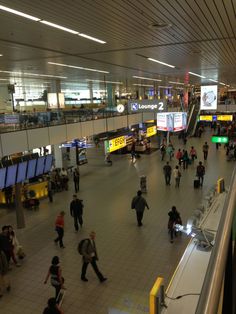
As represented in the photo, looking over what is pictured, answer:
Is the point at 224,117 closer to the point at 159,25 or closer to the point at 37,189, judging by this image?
the point at 37,189

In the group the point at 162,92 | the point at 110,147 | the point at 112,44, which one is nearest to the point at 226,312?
the point at 112,44

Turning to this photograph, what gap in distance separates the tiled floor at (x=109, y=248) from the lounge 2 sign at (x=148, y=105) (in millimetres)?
4182

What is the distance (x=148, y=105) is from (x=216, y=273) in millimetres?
16215

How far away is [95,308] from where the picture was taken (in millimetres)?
6906

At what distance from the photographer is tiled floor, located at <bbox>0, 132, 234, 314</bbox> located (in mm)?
7226

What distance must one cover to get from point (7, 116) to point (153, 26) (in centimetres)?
733

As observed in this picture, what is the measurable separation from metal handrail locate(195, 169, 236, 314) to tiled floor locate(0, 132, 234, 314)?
2.63 metres

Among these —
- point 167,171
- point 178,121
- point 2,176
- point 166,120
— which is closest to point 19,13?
point 2,176

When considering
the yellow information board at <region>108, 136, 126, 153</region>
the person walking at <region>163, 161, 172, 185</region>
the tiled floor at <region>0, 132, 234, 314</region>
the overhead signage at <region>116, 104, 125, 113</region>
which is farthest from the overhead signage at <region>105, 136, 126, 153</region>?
the person walking at <region>163, 161, 172, 185</region>

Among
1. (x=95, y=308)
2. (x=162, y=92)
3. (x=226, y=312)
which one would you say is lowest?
(x=95, y=308)

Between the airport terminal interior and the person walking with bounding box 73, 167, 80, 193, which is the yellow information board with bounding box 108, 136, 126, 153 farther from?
the person walking with bounding box 73, 167, 80, 193

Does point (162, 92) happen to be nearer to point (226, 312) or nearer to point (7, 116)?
point (7, 116)

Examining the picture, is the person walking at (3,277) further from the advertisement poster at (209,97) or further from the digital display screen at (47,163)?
the advertisement poster at (209,97)

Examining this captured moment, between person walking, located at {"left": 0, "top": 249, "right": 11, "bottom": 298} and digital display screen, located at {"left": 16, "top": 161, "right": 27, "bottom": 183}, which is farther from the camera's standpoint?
digital display screen, located at {"left": 16, "top": 161, "right": 27, "bottom": 183}
